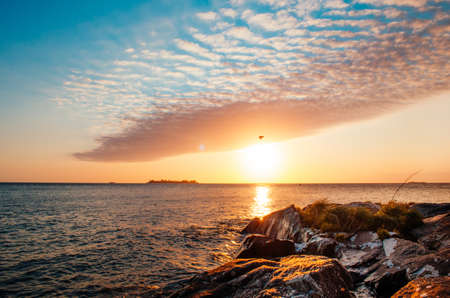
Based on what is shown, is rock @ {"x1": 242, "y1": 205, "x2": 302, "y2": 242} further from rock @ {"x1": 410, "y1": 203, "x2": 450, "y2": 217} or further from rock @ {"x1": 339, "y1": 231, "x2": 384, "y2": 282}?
rock @ {"x1": 410, "y1": 203, "x2": 450, "y2": 217}

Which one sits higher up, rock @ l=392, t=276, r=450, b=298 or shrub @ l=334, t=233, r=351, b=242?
rock @ l=392, t=276, r=450, b=298

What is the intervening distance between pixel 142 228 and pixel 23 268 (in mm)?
13529

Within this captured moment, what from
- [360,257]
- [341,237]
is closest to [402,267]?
[360,257]

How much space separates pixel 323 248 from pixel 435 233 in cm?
519

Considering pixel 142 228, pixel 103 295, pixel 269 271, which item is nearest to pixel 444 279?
pixel 269 271

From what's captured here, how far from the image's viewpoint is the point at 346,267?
10297 mm

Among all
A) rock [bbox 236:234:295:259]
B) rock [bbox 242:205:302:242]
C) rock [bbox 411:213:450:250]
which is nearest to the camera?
rock [bbox 411:213:450:250]

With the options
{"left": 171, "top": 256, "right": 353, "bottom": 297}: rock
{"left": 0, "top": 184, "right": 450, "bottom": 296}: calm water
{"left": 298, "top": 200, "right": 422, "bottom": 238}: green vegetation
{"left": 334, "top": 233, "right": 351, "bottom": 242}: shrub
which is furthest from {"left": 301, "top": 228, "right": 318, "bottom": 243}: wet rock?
{"left": 171, "top": 256, "right": 353, "bottom": 297}: rock

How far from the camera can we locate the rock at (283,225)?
56.6 ft

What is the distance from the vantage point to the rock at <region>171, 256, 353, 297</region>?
6746 millimetres

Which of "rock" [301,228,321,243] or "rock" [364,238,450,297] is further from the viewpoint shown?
"rock" [301,228,321,243]

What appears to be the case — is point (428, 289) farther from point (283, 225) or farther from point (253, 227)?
point (253, 227)

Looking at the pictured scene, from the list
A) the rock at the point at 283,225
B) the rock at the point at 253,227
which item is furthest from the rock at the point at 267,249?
the rock at the point at 253,227

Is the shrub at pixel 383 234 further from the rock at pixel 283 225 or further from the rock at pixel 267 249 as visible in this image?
the rock at pixel 283 225
